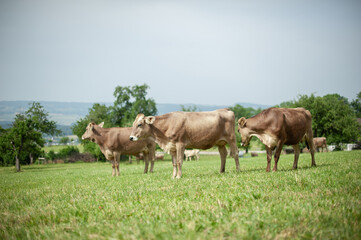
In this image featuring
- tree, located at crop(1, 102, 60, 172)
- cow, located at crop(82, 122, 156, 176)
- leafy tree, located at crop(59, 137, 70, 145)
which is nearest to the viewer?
cow, located at crop(82, 122, 156, 176)

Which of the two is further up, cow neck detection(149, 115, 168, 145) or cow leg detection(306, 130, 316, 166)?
cow neck detection(149, 115, 168, 145)

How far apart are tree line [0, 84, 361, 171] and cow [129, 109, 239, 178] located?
104ft

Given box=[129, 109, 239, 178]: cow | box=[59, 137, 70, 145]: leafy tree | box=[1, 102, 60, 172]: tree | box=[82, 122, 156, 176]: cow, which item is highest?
box=[129, 109, 239, 178]: cow

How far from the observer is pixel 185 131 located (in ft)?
34.4

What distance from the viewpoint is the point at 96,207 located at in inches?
210

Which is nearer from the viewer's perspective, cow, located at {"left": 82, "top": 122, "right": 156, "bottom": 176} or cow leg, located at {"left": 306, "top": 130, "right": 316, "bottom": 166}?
cow leg, located at {"left": 306, "top": 130, "right": 316, "bottom": 166}

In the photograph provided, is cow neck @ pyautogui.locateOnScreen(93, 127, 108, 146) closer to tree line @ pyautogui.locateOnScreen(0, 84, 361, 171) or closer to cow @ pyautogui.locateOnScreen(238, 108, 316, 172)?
cow @ pyautogui.locateOnScreen(238, 108, 316, 172)

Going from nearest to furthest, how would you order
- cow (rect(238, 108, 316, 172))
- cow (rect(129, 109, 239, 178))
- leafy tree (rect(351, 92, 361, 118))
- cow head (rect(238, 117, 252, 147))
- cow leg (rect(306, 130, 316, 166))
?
cow (rect(238, 108, 316, 172))
cow (rect(129, 109, 239, 178))
cow head (rect(238, 117, 252, 147))
cow leg (rect(306, 130, 316, 166))
leafy tree (rect(351, 92, 361, 118))

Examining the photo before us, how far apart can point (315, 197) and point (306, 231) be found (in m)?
1.83

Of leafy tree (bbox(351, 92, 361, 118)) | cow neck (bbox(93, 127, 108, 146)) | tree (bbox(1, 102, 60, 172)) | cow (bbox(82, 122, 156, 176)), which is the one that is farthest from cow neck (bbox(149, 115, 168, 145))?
leafy tree (bbox(351, 92, 361, 118))

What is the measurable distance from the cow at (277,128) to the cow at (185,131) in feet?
2.57

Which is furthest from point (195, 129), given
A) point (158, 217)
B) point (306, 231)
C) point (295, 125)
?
point (306, 231)

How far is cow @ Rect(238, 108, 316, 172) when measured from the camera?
10.0 m

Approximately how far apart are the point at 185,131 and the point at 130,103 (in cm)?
6544
